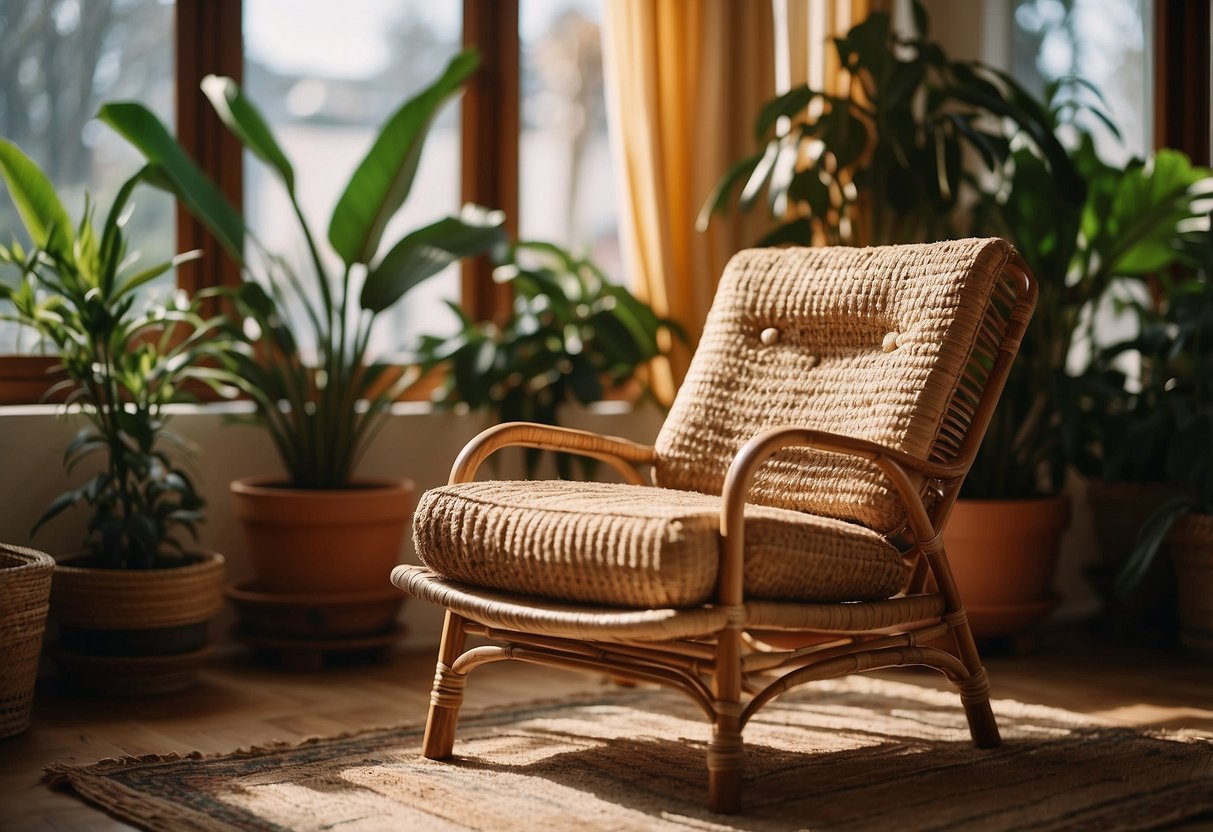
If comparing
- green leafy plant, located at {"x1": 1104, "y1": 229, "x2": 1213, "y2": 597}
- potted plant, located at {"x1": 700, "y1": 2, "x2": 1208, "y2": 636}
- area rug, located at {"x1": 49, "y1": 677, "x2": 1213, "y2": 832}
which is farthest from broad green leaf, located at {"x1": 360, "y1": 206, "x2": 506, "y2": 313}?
green leafy plant, located at {"x1": 1104, "y1": 229, "x2": 1213, "y2": 597}

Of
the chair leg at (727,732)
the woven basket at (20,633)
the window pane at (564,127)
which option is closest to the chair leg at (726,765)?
the chair leg at (727,732)

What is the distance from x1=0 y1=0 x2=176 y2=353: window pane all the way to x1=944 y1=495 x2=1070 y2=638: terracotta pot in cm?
188

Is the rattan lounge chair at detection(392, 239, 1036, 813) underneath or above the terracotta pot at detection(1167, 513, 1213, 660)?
above

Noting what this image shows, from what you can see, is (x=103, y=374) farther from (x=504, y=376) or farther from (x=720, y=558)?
(x=720, y=558)

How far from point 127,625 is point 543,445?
92 centimetres

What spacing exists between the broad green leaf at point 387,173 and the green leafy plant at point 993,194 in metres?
0.69

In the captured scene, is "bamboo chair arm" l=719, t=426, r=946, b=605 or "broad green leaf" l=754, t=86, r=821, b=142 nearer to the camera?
"bamboo chair arm" l=719, t=426, r=946, b=605

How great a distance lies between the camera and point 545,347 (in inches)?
126

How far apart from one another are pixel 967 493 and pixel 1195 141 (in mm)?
1535

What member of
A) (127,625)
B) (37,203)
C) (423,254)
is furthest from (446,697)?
(37,203)

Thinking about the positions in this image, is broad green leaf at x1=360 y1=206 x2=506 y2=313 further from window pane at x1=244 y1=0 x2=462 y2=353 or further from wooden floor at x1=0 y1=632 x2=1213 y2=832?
wooden floor at x1=0 y1=632 x2=1213 y2=832

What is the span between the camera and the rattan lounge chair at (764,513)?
1.86 meters

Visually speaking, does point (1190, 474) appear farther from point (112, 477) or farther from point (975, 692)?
point (112, 477)

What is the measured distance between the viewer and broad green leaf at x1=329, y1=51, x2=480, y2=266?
2.88 metres
